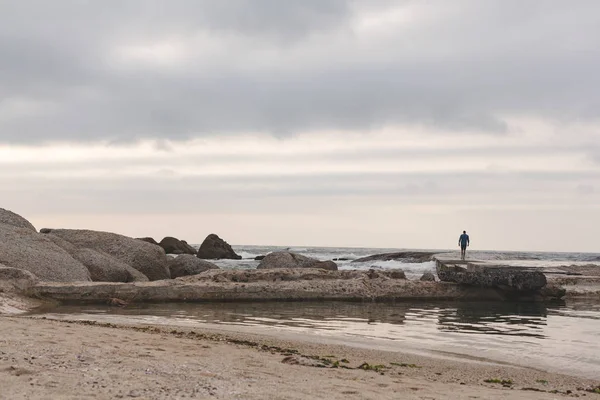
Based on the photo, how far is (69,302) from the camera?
46.0ft

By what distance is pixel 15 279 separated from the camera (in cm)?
1347

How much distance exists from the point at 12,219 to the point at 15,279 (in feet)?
20.1

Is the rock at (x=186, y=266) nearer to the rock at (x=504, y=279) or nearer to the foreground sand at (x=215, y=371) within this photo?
the rock at (x=504, y=279)

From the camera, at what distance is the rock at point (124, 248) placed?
20.6m

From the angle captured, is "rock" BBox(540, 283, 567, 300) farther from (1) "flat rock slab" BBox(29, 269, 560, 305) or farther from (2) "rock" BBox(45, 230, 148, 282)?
(2) "rock" BBox(45, 230, 148, 282)

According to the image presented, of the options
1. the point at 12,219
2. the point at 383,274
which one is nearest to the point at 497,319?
the point at 383,274

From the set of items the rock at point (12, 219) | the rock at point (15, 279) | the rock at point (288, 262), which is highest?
the rock at point (12, 219)

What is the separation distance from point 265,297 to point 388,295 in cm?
333

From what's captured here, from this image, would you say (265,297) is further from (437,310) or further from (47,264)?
(47,264)

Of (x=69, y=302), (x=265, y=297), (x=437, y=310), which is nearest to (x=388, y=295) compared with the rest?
(x=437, y=310)

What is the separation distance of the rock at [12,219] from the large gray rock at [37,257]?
1614 millimetres

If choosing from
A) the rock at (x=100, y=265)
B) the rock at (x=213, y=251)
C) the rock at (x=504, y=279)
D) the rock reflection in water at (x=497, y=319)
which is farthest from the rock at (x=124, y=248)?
the rock at (x=213, y=251)

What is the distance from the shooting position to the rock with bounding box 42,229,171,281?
20.6 meters

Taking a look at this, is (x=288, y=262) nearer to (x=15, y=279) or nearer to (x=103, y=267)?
(x=103, y=267)
